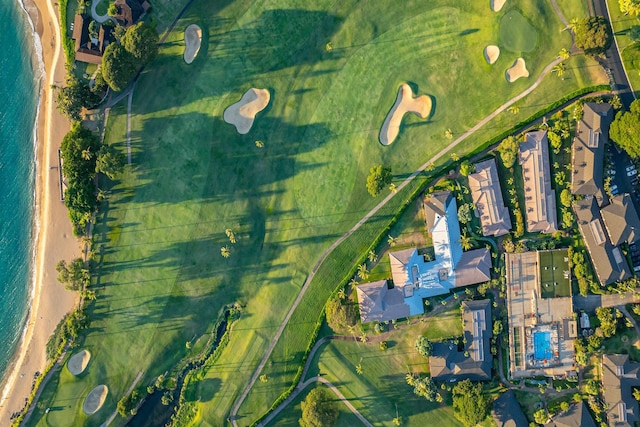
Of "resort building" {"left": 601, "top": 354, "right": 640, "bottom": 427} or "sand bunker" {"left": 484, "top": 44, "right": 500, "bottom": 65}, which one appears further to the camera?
"sand bunker" {"left": 484, "top": 44, "right": 500, "bottom": 65}

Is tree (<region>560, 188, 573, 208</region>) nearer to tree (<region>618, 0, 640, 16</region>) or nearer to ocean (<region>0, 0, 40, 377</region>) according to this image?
tree (<region>618, 0, 640, 16</region>)

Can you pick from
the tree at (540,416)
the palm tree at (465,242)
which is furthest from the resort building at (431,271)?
the tree at (540,416)

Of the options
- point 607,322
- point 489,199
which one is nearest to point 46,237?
point 489,199

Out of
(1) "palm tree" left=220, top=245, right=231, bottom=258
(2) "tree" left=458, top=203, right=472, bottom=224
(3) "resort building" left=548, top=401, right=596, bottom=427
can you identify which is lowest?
(3) "resort building" left=548, top=401, right=596, bottom=427

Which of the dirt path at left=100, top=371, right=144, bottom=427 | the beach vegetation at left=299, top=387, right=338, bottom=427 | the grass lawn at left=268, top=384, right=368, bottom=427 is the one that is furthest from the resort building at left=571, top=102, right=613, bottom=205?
the dirt path at left=100, top=371, right=144, bottom=427

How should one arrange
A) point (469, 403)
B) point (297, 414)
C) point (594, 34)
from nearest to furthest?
point (594, 34), point (469, 403), point (297, 414)

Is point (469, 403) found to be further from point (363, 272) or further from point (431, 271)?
point (363, 272)

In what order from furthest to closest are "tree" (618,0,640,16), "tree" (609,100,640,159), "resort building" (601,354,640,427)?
"resort building" (601,354,640,427), "tree" (618,0,640,16), "tree" (609,100,640,159)
